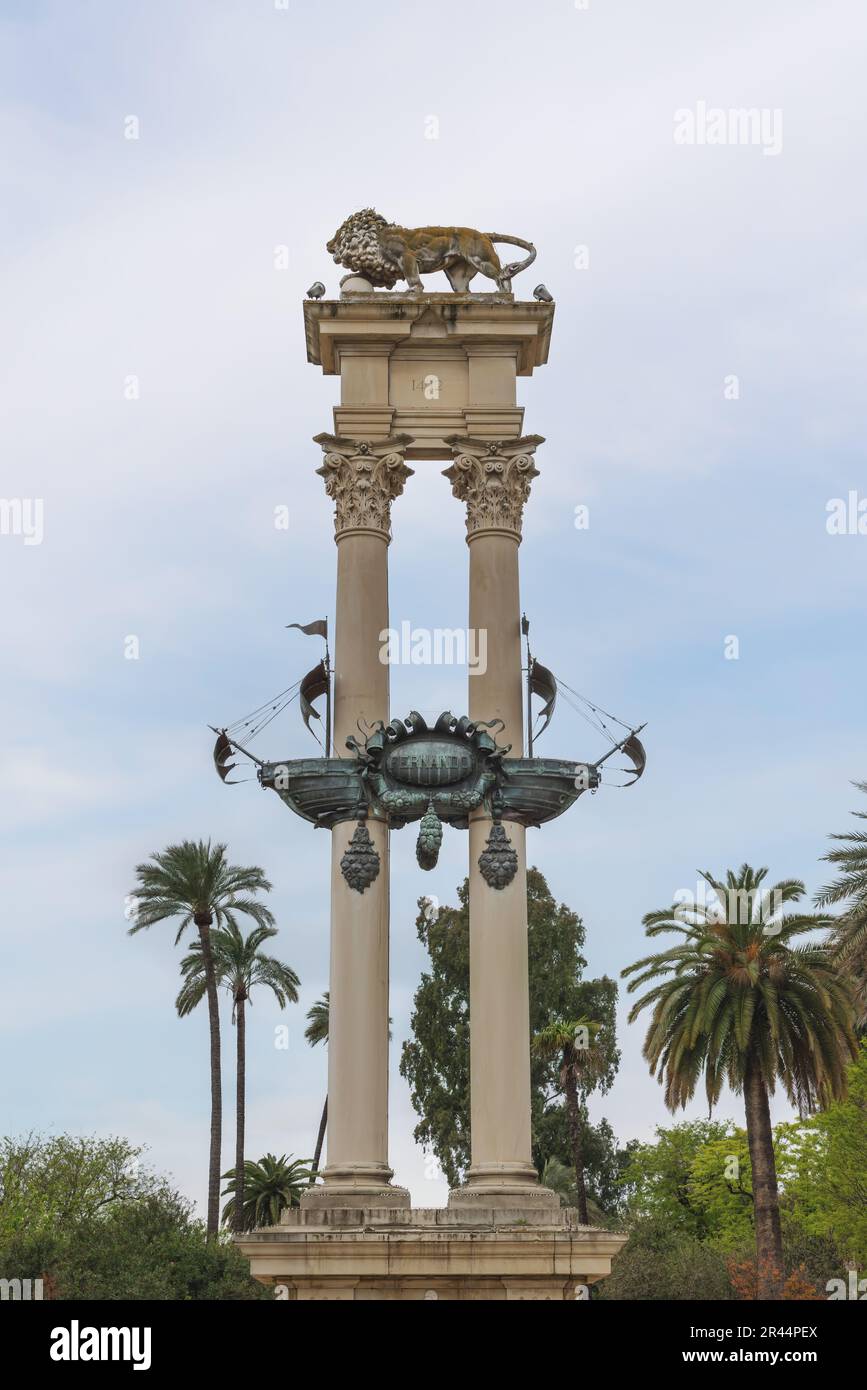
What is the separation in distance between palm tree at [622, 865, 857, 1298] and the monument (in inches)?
794

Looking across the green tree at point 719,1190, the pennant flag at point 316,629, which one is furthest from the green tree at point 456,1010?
the pennant flag at point 316,629

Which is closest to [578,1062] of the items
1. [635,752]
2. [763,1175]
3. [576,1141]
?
[576,1141]

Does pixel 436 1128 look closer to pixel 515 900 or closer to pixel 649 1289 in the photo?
pixel 649 1289

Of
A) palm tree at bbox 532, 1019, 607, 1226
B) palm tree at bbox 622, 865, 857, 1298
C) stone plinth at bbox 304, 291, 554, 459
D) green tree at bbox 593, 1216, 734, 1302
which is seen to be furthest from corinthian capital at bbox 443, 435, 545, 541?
green tree at bbox 593, 1216, 734, 1302

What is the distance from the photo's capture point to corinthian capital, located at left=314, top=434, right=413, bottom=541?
67.4ft

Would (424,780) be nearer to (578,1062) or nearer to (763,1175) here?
(763,1175)

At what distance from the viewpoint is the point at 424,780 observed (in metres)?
19.2

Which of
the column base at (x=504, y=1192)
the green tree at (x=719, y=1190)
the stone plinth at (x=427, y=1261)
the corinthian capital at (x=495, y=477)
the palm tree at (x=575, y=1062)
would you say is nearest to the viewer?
the stone plinth at (x=427, y=1261)

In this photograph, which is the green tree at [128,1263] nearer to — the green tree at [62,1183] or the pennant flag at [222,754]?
the green tree at [62,1183]

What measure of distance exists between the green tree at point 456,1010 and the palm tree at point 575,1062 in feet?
3.35

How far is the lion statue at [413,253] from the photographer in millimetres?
21344

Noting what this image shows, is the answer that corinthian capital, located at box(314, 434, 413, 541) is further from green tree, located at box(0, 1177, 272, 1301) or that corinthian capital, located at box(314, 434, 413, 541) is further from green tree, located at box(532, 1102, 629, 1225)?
green tree, located at box(532, 1102, 629, 1225)
